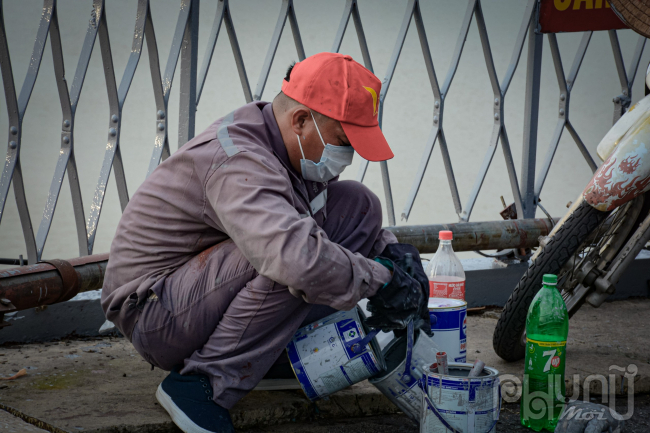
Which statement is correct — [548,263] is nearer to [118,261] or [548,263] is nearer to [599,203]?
[599,203]

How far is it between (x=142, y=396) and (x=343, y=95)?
983mm

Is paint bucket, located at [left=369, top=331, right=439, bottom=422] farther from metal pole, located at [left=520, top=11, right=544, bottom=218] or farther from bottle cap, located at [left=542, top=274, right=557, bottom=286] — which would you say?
metal pole, located at [left=520, top=11, right=544, bottom=218]

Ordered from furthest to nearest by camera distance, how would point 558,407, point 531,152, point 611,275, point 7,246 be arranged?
point 7,246, point 531,152, point 611,275, point 558,407

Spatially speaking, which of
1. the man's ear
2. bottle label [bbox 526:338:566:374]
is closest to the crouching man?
the man's ear

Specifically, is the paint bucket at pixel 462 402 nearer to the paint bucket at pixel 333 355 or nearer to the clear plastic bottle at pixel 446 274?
the paint bucket at pixel 333 355

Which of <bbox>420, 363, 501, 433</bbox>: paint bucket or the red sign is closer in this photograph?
<bbox>420, 363, 501, 433</bbox>: paint bucket

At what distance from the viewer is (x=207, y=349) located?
1.44m

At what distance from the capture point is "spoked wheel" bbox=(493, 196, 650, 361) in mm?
1855

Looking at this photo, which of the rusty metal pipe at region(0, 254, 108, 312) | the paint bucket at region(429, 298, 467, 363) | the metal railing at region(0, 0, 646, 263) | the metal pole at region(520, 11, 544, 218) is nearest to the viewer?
the paint bucket at region(429, 298, 467, 363)

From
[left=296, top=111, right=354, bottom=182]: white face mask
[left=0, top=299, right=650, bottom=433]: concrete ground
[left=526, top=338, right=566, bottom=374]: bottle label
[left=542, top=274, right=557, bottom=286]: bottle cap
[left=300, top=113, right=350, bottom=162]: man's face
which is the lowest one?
[left=0, top=299, right=650, bottom=433]: concrete ground

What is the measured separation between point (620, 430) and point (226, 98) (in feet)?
16.7

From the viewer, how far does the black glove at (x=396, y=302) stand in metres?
1.37

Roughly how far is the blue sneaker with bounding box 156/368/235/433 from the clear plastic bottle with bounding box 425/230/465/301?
0.72 m

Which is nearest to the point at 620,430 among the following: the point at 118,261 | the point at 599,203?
the point at 599,203
